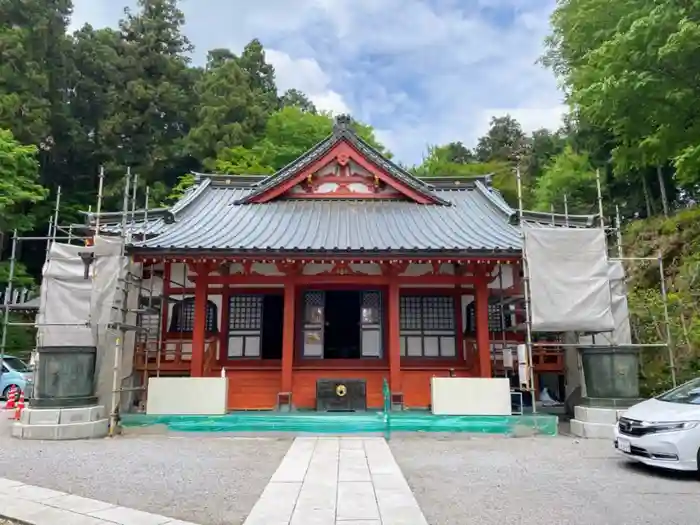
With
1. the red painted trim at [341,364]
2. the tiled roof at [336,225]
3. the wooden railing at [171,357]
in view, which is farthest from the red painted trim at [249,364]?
the tiled roof at [336,225]

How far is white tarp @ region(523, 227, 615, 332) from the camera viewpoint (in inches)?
355

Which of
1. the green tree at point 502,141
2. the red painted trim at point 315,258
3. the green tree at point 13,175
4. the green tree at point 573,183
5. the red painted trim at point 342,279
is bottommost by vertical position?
the red painted trim at point 342,279

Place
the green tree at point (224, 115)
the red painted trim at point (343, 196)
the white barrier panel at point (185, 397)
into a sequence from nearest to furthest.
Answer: the white barrier panel at point (185, 397) → the red painted trim at point (343, 196) → the green tree at point (224, 115)

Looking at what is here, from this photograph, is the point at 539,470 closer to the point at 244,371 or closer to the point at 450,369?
the point at 450,369

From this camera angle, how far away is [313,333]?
11.5m

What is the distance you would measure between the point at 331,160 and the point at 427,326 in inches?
208

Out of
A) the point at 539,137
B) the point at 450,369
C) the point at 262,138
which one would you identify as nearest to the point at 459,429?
the point at 450,369

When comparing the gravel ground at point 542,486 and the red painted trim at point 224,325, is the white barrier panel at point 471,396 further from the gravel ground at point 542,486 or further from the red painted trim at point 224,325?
the red painted trim at point 224,325

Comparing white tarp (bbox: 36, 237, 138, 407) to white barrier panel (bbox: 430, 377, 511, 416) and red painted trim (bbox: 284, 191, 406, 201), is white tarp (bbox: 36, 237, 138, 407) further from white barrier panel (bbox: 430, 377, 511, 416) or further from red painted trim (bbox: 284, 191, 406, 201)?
white barrier panel (bbox: 430, 377, 511, 416)

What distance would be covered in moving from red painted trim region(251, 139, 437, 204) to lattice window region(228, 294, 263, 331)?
3.07 m

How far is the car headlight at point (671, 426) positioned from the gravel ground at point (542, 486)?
58 centimetres

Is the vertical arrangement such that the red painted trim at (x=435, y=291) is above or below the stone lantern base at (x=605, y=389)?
above

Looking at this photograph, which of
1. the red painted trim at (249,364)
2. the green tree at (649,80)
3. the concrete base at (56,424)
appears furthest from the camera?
the red painted trim at (249,364)

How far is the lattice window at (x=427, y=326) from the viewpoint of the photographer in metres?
11.5
